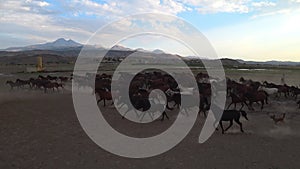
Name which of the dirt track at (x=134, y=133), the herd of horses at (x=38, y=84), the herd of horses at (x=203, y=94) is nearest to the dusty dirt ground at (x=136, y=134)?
the dirt track at (x=134, y=133)

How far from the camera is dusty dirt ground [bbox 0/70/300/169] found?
808cm

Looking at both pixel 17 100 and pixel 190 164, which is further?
pixel 17 100

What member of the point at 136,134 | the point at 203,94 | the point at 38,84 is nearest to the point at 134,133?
the point at 136,134

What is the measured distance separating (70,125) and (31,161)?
405cm

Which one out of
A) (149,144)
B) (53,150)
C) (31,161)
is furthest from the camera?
(149,144)

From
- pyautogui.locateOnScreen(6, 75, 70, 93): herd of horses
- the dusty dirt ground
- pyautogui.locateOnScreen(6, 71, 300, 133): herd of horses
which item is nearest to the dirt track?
the dusty dirt ground

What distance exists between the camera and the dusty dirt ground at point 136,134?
8.08 m

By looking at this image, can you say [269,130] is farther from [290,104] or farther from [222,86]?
[222,86]

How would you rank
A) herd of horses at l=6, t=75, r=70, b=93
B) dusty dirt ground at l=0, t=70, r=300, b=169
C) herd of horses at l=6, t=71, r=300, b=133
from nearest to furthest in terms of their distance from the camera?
dusty dirt ground at l=0, t=70, r=300, b=169 → herd of horses at l=6, t=71, r=300, b=133 → herd of horses at l=6, t=75, r=70, b=93

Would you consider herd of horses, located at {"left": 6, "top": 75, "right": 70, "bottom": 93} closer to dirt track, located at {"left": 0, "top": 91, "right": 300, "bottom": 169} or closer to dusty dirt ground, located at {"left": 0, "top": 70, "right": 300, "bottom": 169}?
dusty dirt ground, located at {"left": 0, "top": 70, "right": 300, "bottom": 169}

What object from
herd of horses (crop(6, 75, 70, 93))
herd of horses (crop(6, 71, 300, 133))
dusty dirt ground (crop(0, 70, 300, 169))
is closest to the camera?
dusty dirt ground (crop(0, 70, 300, 169))

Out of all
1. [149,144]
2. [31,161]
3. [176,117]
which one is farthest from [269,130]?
[31,161]

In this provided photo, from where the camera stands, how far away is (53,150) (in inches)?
352

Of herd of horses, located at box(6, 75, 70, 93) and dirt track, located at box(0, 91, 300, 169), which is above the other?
herd of horses, located at box(6, 75, 70, 93)
